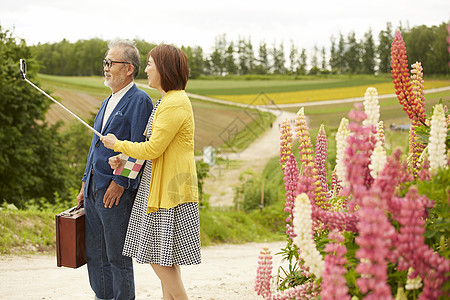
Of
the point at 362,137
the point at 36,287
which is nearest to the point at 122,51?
the point at 362,137

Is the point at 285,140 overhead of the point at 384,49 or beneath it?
beneath

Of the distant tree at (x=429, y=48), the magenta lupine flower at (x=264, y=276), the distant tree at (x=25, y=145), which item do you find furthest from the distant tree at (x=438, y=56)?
the distant tree at (x=25, y=145)

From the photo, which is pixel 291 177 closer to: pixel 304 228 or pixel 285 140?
pixel 285 140

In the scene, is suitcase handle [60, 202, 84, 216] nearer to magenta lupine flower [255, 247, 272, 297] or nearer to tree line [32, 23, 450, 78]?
magenta lupine flower [255, 247, 272, 297]

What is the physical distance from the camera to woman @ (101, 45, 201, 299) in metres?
2.60

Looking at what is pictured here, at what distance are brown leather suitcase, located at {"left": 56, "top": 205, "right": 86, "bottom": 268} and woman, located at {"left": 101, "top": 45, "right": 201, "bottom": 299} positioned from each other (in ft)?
1.81

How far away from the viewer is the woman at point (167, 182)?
2.60 metres

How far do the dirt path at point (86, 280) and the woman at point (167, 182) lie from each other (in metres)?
1.42

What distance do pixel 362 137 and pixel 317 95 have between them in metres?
19.0

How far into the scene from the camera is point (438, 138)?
1.58m

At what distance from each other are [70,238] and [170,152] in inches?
40.0

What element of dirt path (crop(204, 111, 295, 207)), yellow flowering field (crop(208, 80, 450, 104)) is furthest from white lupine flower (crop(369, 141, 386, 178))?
yellow flowering field (crop(208, 80, 450, 104))

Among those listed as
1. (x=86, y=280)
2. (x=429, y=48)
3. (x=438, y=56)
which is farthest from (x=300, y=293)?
(x=429, y=48)

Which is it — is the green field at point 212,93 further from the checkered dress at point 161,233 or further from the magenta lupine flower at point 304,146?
the magenta lupine flower at point 304,146
